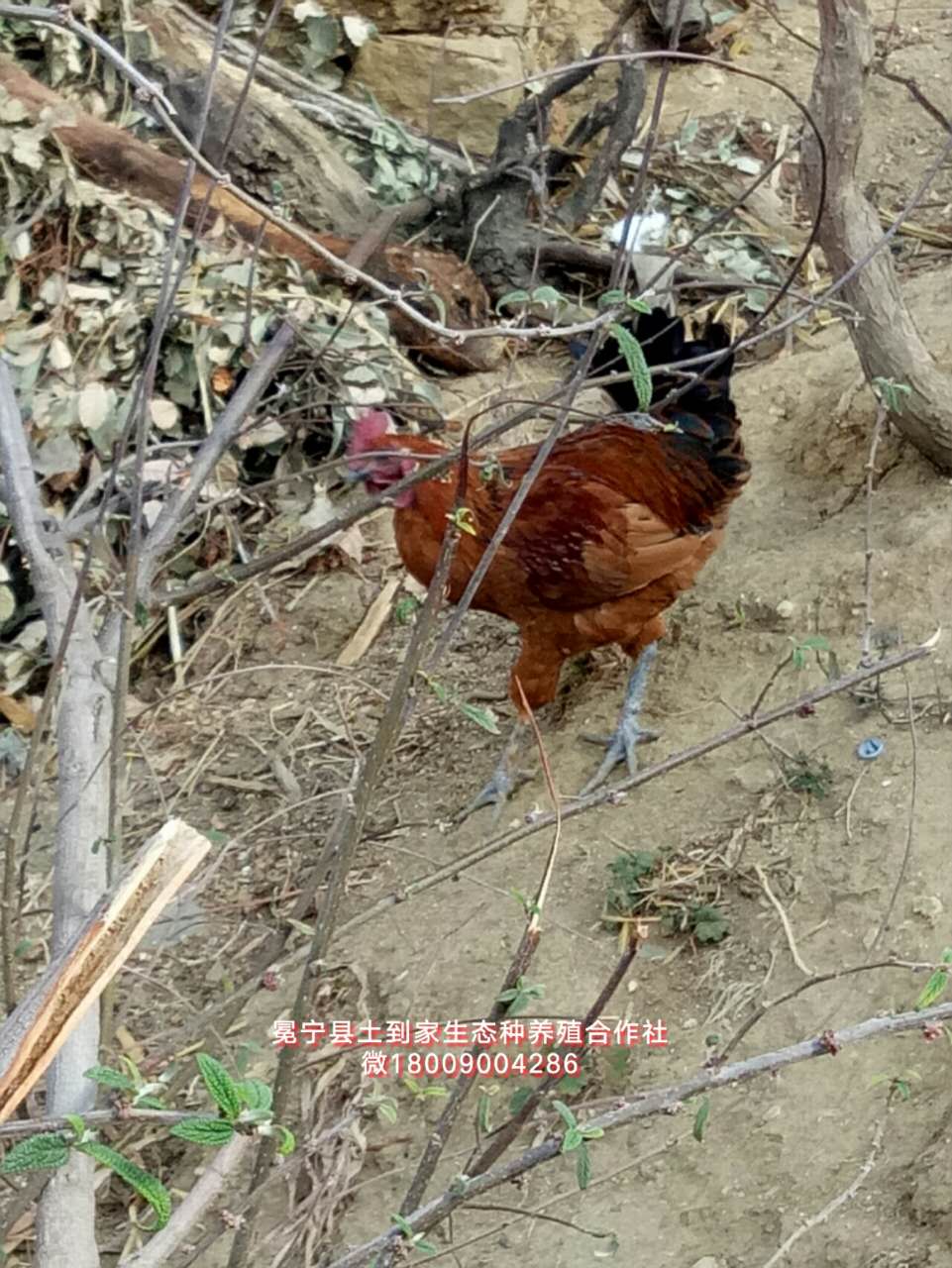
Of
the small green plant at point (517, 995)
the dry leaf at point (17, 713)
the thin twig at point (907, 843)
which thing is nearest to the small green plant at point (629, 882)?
the thin twig at point (907, 843)

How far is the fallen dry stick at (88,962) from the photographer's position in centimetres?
125

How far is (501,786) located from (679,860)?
2.02 ft

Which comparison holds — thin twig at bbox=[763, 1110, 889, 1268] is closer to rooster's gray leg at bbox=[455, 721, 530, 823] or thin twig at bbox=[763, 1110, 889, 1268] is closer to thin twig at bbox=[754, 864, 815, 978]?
thin twig at bbox=[754, 864, 815, 978]

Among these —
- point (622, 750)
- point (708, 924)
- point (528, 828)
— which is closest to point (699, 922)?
point (708, 924)

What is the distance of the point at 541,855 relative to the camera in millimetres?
3201

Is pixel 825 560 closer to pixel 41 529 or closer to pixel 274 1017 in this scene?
pixel 274 1017

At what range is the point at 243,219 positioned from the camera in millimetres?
4844

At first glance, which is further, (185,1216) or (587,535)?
(587,535)

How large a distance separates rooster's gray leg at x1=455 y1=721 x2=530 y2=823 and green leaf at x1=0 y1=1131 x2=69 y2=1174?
2.33m

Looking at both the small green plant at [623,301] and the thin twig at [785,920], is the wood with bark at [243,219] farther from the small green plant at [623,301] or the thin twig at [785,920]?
the small green plant at [623,301]

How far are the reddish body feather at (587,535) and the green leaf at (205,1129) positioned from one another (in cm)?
214

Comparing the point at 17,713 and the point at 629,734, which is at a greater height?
the point at 629,734

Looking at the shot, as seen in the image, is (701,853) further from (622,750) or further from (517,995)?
(517,995)

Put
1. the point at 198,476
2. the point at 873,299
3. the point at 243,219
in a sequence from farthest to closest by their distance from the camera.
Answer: the point at 243,219
the point at 873,299
the point at 198,476
